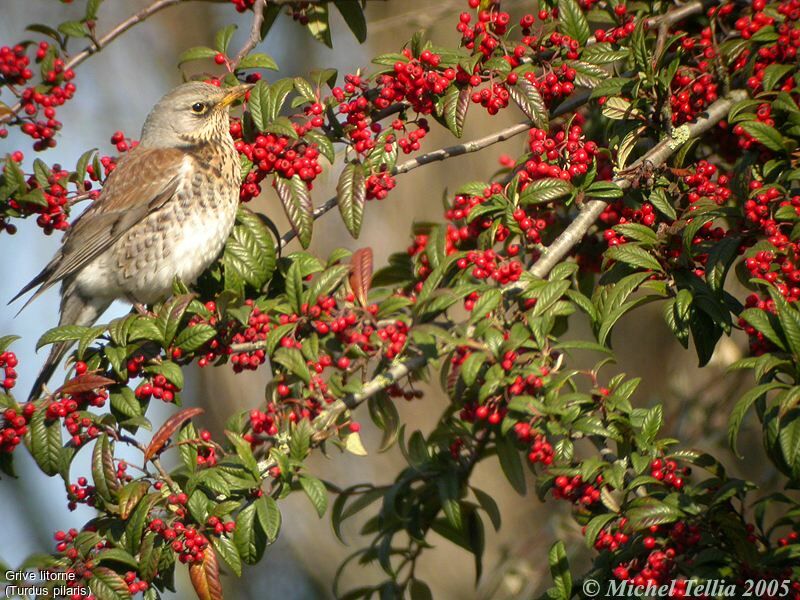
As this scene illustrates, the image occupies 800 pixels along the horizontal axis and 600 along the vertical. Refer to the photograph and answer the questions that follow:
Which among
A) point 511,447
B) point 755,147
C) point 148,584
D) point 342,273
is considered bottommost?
point 511,447

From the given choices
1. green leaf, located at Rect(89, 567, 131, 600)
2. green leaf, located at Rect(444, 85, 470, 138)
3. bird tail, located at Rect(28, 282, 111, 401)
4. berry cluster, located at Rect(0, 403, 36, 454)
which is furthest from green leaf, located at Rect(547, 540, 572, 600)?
bird tail, located at Rect(28, 282, 111, 401)

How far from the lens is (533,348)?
2.36 meters

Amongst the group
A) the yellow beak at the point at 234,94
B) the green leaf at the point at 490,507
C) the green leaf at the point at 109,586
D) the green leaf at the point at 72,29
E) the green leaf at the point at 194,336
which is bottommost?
the green leaf at the point at 490,507

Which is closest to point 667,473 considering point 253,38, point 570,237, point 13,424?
point 570,237

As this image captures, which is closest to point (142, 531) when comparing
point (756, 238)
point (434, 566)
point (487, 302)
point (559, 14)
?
point (487, 302)

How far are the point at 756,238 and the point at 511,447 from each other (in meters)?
0.95

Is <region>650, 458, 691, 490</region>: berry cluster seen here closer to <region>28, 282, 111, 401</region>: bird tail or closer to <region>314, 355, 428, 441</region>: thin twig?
<region>314, 355, 428, 441</region>: thin twig

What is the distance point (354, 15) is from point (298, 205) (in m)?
0.97

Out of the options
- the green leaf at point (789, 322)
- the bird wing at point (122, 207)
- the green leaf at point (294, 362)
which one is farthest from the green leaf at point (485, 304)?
the bird wing at point (122, 207)

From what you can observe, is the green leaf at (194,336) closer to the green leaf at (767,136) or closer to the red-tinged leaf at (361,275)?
the red-tinged leaf at (361,275)

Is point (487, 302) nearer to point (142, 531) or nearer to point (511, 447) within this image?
point (511, 447)

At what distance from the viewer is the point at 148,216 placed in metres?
3.72

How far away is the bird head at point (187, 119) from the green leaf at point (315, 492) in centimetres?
169

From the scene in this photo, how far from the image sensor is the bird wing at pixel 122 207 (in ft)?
12.0
